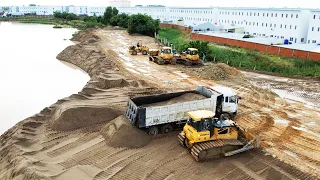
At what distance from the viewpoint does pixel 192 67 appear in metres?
30.5

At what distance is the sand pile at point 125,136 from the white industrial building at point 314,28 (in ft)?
123

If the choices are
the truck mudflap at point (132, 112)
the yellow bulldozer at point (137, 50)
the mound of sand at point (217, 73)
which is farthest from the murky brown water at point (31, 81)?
the mound of sand at point (217, 73)

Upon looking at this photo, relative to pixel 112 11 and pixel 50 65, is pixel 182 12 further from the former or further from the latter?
pixel 50 65

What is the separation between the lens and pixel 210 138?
12938 millimetres

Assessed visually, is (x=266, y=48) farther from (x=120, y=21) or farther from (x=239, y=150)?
(x=120, y=21)

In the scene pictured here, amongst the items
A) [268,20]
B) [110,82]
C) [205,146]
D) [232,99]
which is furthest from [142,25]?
[205,146]

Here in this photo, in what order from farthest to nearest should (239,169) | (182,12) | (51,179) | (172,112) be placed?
(182,12) < (172,112) < (239,169) < (51,179)

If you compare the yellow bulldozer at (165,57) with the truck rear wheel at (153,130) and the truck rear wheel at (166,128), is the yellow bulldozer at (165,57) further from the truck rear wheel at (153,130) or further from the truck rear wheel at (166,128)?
the truck rear wheel at (153,130)

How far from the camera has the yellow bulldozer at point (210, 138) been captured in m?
12.6

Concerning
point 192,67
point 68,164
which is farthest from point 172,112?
point 192,67

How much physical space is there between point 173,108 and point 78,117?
4.83 m

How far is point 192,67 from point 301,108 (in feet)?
41.2

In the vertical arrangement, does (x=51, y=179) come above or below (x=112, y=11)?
below

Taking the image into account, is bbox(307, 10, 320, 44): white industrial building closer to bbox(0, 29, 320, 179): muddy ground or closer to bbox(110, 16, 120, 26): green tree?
bbox(0, 29, 320, 179): muddy ground
